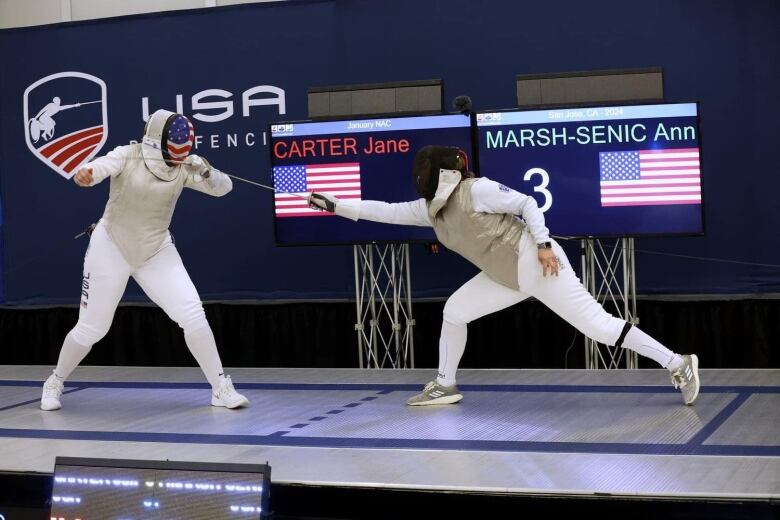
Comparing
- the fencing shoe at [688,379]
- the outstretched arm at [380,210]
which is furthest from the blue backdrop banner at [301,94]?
the fencing shoe at [688,379]

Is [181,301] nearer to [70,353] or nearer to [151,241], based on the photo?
[151,241]

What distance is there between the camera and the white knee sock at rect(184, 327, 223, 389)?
4270 mm

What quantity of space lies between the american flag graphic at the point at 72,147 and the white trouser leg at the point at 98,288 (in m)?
2.35

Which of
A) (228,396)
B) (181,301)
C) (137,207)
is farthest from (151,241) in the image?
(228,396)

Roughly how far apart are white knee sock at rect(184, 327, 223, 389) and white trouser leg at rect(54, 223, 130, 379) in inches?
13.1

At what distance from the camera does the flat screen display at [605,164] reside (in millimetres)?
4953

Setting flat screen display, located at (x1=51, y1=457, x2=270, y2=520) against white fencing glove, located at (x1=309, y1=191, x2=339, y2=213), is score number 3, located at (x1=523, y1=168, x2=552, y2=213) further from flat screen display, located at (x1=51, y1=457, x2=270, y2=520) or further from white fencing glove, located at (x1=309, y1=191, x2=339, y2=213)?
flat screen display, located at (x1=51, y1=457, x2=270, y2=520)

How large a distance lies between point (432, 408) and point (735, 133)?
234cm

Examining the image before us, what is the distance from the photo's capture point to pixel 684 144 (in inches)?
195

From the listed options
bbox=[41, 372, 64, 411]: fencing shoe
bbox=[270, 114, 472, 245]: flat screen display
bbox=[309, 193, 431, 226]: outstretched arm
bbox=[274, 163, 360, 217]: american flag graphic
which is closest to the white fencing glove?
bbox=[309, 193, 431, 226]: outstretched arm

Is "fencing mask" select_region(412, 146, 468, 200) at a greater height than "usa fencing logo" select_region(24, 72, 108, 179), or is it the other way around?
"usa fencing logo" select_region(24, 72, 108, 179)

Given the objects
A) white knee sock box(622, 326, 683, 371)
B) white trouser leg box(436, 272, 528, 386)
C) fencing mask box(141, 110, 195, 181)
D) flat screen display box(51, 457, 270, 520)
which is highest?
fencing mask box(141, 110, 195, 181)

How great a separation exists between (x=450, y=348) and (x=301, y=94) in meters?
2.43

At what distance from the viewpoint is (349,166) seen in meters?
5.27
